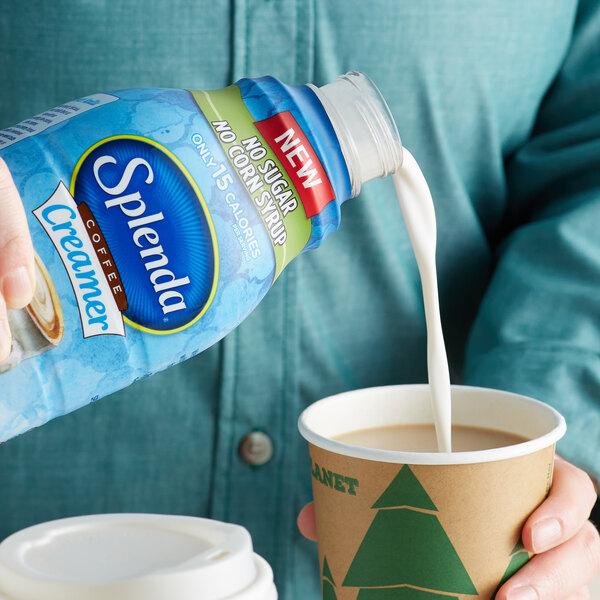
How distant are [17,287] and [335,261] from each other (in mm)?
445

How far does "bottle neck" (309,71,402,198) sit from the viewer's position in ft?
1.78

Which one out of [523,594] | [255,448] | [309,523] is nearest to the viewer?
[523,594]

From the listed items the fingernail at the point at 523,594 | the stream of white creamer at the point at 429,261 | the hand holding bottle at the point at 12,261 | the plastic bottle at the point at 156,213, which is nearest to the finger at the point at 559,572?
the fingernail at the point at 523,594

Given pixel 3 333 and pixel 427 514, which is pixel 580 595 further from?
pixel 3 333

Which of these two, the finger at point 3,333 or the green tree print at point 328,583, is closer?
the finger at point 3,333

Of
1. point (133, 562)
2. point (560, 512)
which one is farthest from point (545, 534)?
point (133, 562)

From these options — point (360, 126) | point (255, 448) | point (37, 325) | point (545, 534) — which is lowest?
point (255, 448)

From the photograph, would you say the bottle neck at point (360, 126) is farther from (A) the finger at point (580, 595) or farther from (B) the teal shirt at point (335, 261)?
(A) the finger at point (580, 595)

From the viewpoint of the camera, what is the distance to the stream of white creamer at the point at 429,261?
2.01 ft

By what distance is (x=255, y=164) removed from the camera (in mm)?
520

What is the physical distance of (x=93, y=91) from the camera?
75 cm

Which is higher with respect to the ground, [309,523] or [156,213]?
[156,213]

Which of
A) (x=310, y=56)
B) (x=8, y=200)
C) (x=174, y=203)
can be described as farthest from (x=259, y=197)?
(x=310, y=56)

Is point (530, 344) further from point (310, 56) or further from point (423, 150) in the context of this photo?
point (310, 56)
